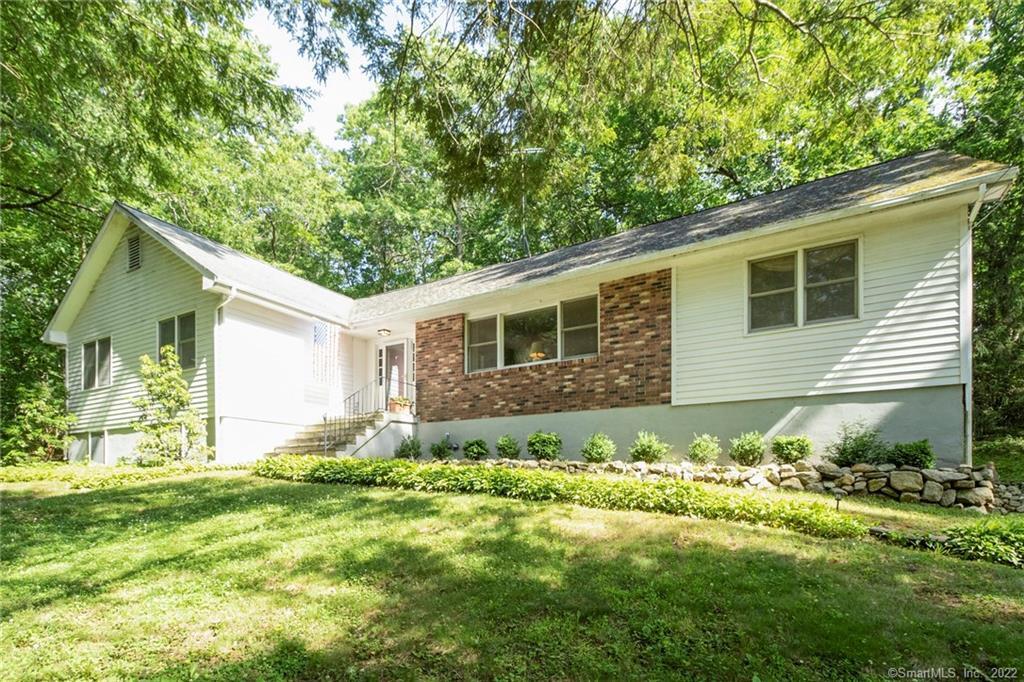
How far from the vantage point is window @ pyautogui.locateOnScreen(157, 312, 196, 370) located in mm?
13188

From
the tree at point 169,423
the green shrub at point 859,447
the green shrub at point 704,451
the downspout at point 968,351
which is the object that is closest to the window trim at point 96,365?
the tree at point 169,423

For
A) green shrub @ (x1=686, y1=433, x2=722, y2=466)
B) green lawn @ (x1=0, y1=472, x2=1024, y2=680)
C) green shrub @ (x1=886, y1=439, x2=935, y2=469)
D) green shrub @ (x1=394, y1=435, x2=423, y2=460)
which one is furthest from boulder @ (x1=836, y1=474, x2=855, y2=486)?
green shrub @ (x1=394, y1=435, x2=423, y2=460)

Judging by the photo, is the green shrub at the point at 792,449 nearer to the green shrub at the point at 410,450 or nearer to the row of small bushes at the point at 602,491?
the row of small bushes at the point at 602,491

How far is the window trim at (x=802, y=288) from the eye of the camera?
324 inches

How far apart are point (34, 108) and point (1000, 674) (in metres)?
13.5

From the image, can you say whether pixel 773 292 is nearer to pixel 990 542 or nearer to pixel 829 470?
pixel 829 470

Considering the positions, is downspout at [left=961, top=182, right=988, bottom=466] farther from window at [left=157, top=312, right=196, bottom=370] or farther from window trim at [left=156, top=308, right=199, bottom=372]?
window at [left=157, top=312, right=196, bottom=370]

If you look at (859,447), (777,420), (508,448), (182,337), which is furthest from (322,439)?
(859,447)

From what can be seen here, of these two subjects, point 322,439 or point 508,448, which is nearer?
point 508,448

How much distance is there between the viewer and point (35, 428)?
47.6 ft

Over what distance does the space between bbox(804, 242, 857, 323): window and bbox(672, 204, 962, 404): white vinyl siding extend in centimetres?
14

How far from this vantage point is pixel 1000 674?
2.89 metres

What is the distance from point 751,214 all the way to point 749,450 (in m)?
4.39

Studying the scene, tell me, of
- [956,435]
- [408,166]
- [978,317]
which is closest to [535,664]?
[408,166]
